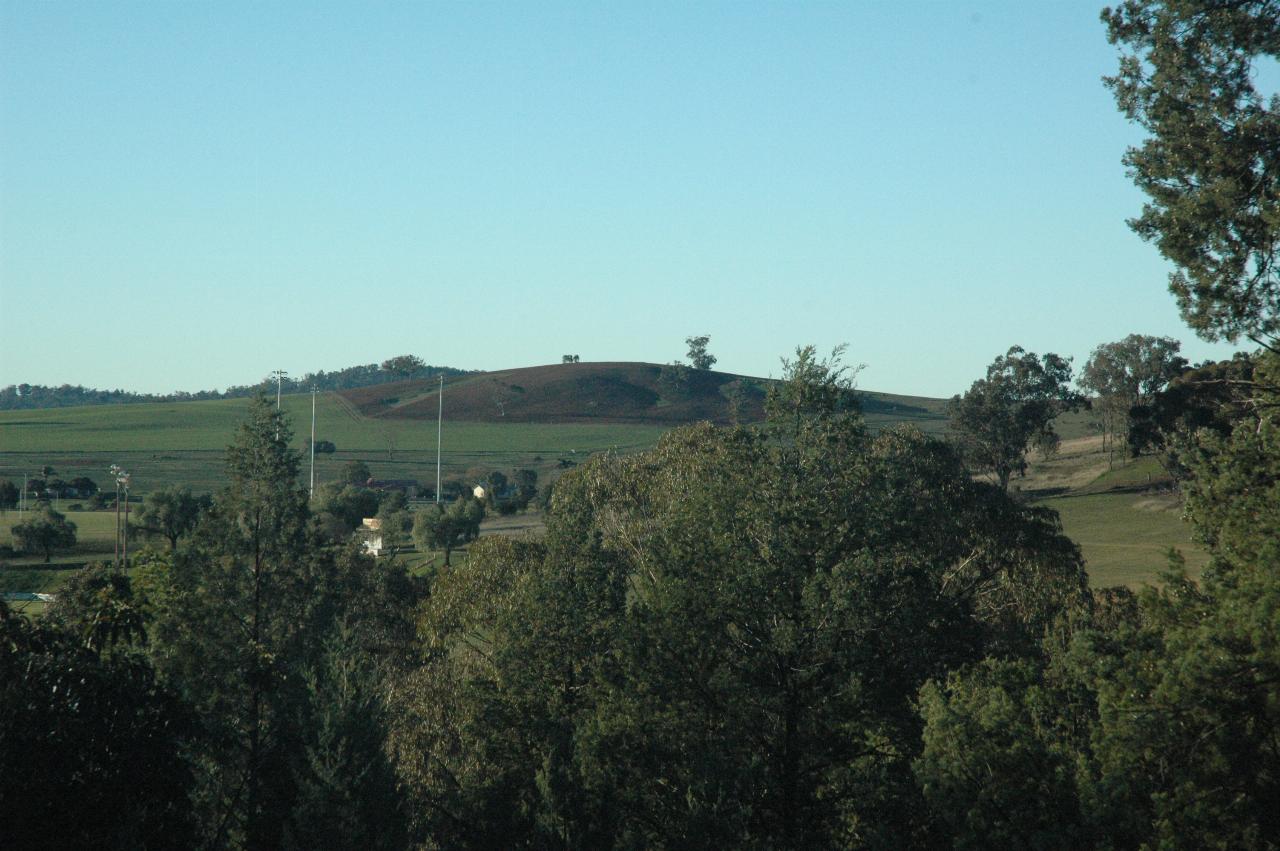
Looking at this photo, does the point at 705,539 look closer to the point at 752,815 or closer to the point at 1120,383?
the point at 752,815

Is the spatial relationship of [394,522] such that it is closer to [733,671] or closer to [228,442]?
[733,671]

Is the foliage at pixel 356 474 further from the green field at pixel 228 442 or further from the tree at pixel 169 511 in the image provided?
the tree at pixel 169 511

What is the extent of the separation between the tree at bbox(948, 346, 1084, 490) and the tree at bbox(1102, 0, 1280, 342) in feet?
220

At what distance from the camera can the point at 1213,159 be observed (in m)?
19.2

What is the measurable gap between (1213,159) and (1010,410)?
73438 millimetres

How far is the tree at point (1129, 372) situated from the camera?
322 ft

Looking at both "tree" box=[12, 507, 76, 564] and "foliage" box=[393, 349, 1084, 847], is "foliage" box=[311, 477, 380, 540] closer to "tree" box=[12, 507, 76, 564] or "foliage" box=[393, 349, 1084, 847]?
"tree" box=[12, 507, 76, 564]

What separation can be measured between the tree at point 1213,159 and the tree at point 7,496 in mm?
109444

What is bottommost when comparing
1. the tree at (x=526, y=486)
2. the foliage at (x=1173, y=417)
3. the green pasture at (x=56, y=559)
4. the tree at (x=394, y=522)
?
the green pasture at (x=56, y=559)

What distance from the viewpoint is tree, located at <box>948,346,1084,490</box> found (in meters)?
89.2

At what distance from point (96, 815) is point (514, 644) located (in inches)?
466

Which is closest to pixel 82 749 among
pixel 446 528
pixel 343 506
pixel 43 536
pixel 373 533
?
pixel 446 528

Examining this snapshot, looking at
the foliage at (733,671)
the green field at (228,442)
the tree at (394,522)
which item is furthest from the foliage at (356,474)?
the foliage at (733,671)

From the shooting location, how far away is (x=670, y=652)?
82.7 ft
